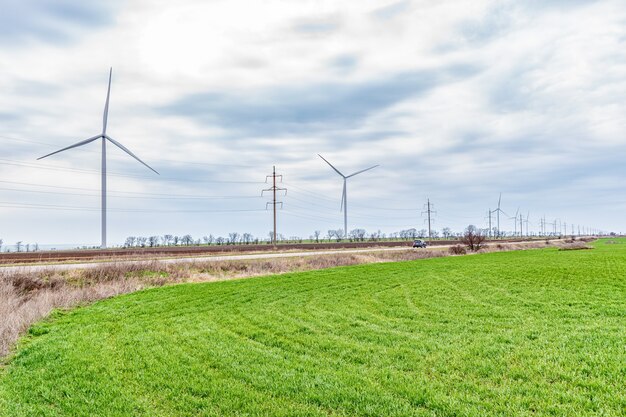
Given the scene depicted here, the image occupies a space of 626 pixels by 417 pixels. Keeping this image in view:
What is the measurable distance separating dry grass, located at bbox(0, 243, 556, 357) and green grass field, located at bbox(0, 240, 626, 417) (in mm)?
1218

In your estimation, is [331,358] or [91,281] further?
[91,281]

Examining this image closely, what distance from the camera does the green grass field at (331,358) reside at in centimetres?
709

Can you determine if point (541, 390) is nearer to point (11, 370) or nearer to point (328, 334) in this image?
point (328, 334)

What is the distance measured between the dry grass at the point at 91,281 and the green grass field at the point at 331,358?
1218mm

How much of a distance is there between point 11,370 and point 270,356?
18.7 feet

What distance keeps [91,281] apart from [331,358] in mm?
18984

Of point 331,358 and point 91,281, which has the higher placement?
point 91,281

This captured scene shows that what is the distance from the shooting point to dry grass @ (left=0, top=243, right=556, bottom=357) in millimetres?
15078

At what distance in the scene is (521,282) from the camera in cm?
2120

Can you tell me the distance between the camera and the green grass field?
7.09 m

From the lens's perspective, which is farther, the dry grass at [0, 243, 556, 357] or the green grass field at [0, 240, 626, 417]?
the dry grass at [0, 243, 556, 357]

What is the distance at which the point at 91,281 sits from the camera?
23812mm

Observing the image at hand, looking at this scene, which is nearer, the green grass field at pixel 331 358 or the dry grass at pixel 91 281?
the green grass field at pixel 331 358

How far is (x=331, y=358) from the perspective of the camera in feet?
30.7
